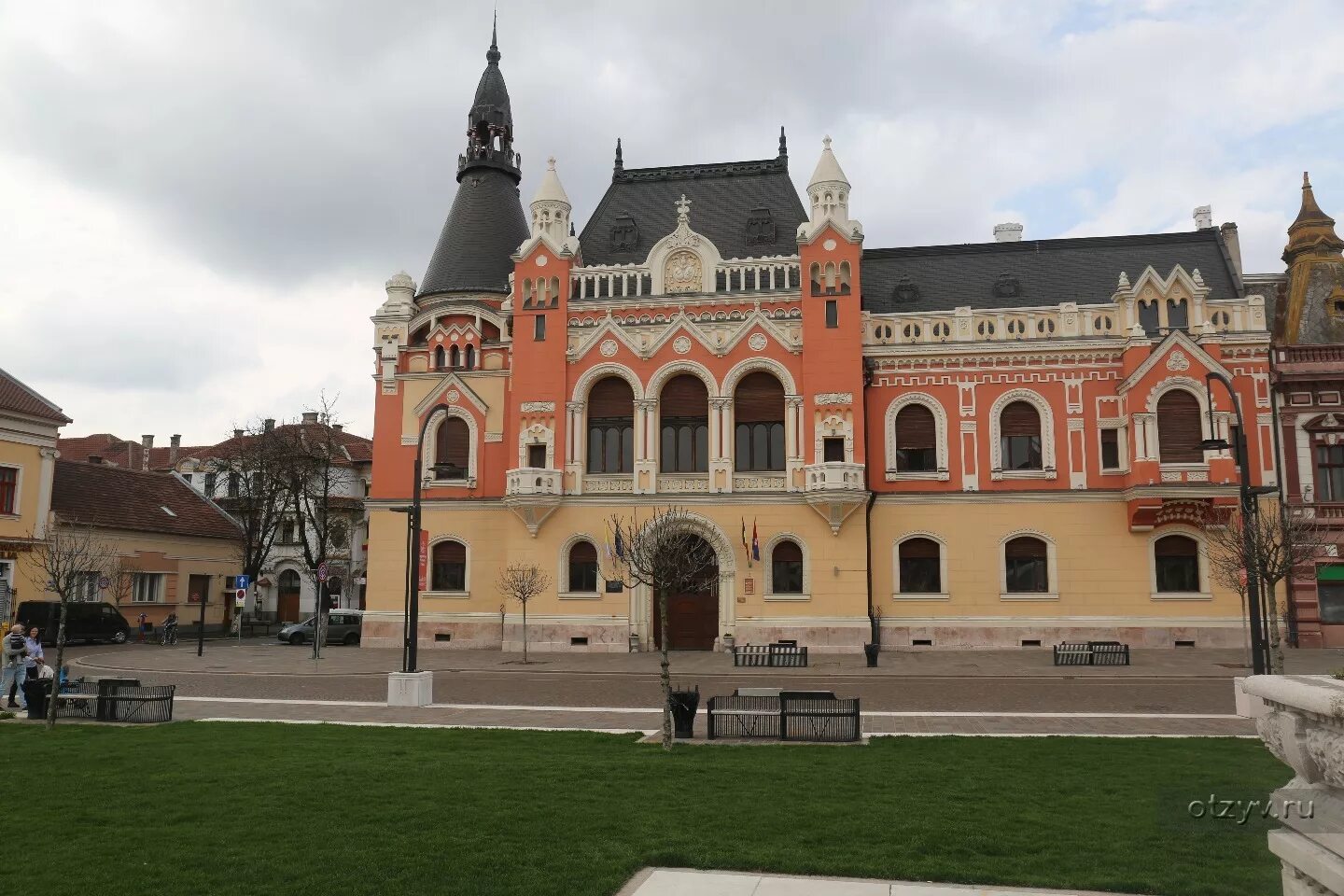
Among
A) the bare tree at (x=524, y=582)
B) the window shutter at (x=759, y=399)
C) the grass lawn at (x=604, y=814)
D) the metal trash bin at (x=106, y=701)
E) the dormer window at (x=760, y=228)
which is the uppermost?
the dormer window at (x=760, y=228)

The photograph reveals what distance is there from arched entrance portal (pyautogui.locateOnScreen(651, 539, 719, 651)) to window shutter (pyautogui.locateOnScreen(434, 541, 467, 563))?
854cm

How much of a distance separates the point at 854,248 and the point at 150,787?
29.7 metres

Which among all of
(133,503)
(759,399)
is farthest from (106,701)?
(133,503)

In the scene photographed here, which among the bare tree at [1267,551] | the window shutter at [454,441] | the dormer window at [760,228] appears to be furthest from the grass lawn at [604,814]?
the dormer window at [760,228]

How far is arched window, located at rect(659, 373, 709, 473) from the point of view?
3681 cm

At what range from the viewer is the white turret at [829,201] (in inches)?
1420

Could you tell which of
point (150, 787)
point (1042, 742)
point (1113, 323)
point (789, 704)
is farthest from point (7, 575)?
point (1113, 323)

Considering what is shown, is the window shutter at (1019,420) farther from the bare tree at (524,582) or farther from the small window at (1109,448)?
the bare tree at (524,582)

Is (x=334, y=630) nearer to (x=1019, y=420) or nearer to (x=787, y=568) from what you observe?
(x=787, y=568)

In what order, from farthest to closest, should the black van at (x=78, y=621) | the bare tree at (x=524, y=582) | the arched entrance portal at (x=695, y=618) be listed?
the black van at (x=78, y=621), the arched entrance portal at (x=695, y=618), the bare tree at (x=524, y=582)

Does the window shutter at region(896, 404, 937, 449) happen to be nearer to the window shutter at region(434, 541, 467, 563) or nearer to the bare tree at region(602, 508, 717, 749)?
the bare tree at region(602, 508, 717, 749)

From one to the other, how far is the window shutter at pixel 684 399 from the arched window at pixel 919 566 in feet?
29.3

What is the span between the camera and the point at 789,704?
15.7m

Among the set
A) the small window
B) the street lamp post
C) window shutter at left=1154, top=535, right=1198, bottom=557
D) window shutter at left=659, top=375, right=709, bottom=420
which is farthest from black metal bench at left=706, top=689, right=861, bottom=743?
window shutter at left=1154, top=535, right=1198, bottom=557
